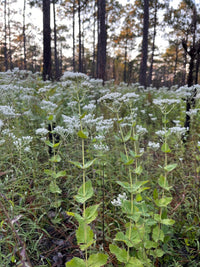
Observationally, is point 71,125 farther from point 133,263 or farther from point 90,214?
point 133,263

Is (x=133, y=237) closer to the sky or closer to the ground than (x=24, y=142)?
closer to the ground

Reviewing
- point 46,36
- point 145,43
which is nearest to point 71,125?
point 46,36

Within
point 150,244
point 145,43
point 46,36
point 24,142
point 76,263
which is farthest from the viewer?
point 145,43

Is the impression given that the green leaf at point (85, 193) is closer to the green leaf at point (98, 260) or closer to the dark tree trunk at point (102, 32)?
the green leaf at point (98, 260)

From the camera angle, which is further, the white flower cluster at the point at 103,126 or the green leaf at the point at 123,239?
the white flower cluster at the point at 103,126

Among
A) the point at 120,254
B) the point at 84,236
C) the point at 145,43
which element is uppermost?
the point at 145,43

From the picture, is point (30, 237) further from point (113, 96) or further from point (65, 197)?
point (113, 96)

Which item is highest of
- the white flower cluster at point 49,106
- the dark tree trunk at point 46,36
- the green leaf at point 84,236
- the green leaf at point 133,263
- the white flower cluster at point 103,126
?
the dark tree trunk at point 46,36

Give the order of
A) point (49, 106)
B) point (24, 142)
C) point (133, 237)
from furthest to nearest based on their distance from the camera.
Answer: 1. point (49, 106)
2. point (24, 142)
3. point (133, 237)

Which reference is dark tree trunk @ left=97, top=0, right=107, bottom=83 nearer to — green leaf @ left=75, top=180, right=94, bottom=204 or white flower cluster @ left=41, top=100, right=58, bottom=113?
white flower cluster @ left=41, top=100, right=58, bottom=113

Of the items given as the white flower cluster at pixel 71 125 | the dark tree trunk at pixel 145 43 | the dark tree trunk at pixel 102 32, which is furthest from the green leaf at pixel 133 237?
the dark tree trunk at pixel 145 43

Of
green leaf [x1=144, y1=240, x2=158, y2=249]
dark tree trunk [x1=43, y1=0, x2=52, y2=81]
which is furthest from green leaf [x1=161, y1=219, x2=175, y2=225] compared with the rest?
dark tree trunk [x1=43, y1=0, x2=52, y2=81]

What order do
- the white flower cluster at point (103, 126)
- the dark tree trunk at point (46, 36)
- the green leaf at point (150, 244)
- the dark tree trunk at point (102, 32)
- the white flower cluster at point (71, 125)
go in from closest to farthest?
the green leaf at point (150, 244)
the white flower cluster at point (71, 125)
the white flower cluster at point (103, 126)
the dark tree trunk at point (46, 36)
the dark tree trunk at point (102, 32)

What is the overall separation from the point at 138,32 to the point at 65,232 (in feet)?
77.4
